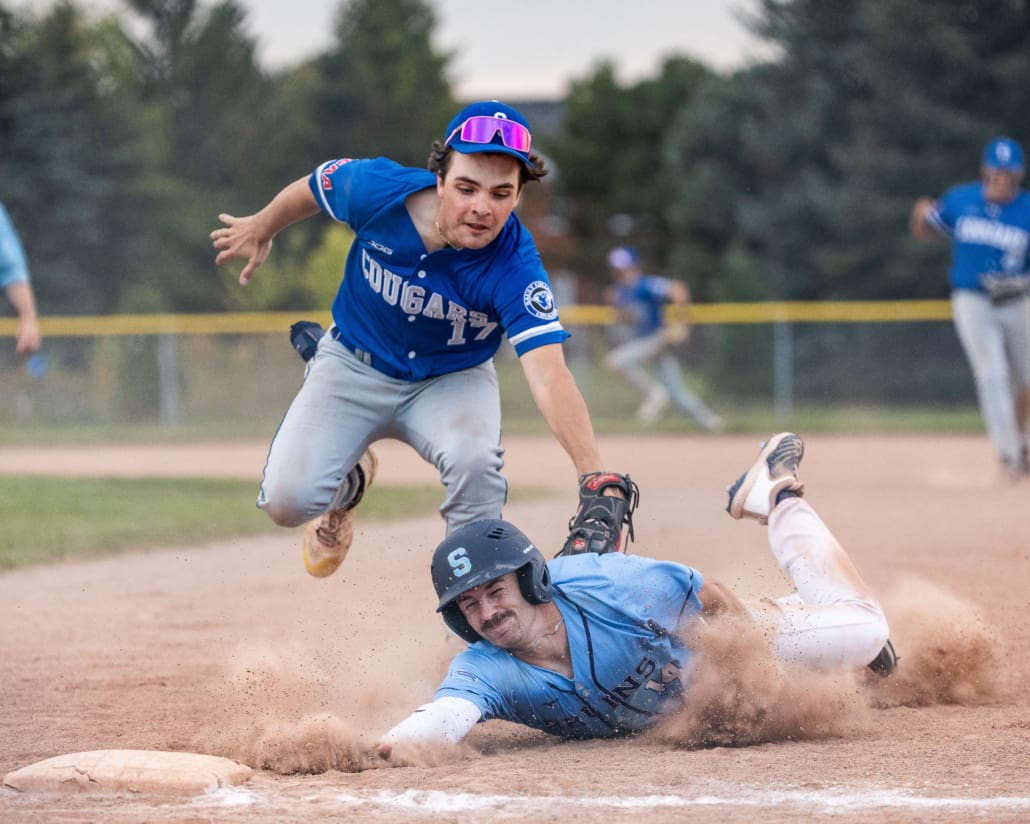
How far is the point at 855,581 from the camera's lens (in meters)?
4.67

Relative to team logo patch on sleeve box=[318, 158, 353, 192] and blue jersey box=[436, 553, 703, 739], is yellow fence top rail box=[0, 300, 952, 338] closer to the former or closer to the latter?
team logo patch on sleeve box=[318, 158, 353, 192]

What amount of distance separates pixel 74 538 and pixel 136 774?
17.3ft

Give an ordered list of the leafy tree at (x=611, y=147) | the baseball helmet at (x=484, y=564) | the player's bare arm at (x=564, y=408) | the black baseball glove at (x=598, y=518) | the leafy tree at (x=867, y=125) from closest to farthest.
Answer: the baseball helmet at (x=484, y=564)
the black baseball glove at (x=598, y=518)
the player's bare arm at (x=564, y=408)
the leafy tree at (x=867, y=125)
the leafy tree at (x=611, y=147)

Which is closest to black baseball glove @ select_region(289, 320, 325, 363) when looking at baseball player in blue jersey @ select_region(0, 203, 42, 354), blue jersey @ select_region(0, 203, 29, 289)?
baseball player in blue jersey @ select_region(0, 203, 42, 354)

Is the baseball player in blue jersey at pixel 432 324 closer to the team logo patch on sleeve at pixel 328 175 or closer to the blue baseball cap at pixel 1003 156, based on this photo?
the team logo patch on sleeve at pixel 328 175

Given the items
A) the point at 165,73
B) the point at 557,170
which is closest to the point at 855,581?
the point at 165,73

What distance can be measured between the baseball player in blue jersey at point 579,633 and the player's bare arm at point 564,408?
36 centimetres

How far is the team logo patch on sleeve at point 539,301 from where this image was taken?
15.6ft

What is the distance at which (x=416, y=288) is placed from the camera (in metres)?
5.11

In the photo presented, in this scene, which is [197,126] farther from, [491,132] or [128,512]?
[491,132]

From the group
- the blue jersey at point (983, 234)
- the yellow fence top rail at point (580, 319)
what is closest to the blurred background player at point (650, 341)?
the yellow fence top rail at point (580, 319)

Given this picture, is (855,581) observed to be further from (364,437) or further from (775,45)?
(775,45)

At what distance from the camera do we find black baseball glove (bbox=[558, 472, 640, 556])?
4.49 m

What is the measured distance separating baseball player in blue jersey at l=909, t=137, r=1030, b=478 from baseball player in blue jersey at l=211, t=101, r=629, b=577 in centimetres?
613
